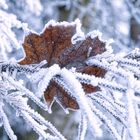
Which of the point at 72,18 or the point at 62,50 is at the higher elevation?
the point at 72,18

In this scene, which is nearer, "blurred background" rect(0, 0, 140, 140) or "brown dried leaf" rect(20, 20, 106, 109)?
"brown dried leaf" rect(20, 20, 106, 109)

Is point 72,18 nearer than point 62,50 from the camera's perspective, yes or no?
No

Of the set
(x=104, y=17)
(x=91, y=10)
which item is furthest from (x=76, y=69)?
(x=91, y=10)

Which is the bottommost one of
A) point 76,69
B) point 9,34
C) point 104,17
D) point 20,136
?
point 76,69

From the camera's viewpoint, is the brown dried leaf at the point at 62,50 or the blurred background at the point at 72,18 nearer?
the brown dried leaf at the point at 62,50

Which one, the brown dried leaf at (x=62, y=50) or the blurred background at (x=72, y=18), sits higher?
the blurred background at (x=72, y=18)

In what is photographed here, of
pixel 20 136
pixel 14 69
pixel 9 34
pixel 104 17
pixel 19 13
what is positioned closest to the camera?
pixel 14 69

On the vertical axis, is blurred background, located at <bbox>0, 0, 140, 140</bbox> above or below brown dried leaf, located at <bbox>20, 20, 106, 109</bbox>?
above

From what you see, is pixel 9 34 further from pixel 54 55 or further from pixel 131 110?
pixel 131 110
